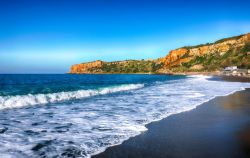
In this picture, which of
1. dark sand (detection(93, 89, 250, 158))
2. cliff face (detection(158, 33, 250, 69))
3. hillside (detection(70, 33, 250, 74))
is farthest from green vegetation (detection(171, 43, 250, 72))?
dark sand (detection(93, 89, 250, 158))

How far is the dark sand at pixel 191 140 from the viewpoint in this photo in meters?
5.87

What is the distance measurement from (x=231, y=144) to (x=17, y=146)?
5.20m

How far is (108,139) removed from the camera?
7.34 metres

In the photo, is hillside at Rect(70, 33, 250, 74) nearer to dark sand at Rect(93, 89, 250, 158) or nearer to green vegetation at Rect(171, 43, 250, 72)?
green vegetation at Rect(171, 43, 250, 72)

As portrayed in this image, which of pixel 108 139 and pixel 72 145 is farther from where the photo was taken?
pixel 108 139

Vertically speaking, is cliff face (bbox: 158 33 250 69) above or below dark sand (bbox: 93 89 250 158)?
above

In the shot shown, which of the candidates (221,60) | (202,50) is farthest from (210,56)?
(221,60)

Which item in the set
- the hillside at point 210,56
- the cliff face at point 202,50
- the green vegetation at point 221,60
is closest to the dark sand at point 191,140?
the green vegetation at point 221,60

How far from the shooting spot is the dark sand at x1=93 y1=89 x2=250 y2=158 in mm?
5873

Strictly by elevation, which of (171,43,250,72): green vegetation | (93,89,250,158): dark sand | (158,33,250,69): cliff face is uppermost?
(158,33,250,69): cliff face

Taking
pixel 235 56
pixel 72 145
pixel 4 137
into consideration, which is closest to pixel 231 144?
pixel 72 145

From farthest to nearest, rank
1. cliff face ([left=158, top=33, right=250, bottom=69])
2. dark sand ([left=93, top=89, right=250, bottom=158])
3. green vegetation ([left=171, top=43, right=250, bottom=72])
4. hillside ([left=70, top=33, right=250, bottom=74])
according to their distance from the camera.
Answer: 1. cliff face ([left=158, top=33, right=250, bottom=69])
2. hillside ([left=70, top=33, right=250, bottom=74])
3. green vegetation ([left=171, top=43, right=250, bottom=72])
4. dark sand ([left=93, top=89, right=250, bottom=158])

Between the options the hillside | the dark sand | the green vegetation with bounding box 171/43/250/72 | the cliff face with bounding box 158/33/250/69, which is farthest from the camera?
the cliff face with bounding box 158/33/250/69

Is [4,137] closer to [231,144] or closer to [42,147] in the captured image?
[42,147]
